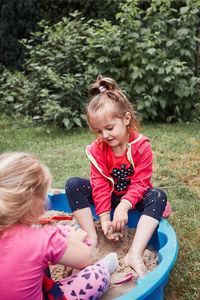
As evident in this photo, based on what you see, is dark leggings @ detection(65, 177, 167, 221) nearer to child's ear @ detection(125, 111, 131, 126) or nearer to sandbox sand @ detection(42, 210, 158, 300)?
sandbox sand @ detection(42, 210, 158, 300)

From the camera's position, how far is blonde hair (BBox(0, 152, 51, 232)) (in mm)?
883

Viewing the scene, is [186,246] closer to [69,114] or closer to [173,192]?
[173,192]

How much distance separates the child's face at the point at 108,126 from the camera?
1600 mm

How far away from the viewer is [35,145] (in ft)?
11.6

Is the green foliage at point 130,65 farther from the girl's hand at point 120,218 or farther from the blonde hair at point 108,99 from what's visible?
the girl's hand at point 120,218

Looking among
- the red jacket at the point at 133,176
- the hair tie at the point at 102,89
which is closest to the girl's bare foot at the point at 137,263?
the red jacket at the point at 133,176

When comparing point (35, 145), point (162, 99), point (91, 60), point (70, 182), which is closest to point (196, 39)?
point (162, 99)

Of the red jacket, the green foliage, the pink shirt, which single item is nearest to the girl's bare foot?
the red jacket

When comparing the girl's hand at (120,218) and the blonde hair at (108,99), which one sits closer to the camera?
the girl's hand at (120,218)

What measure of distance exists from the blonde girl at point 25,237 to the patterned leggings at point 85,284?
0.37 ft

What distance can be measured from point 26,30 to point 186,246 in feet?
18.4

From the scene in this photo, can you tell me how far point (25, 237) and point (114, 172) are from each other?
2.92 ft

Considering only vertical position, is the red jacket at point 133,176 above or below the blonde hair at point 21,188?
below

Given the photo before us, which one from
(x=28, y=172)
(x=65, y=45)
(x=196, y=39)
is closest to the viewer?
(x=28, y=172)
